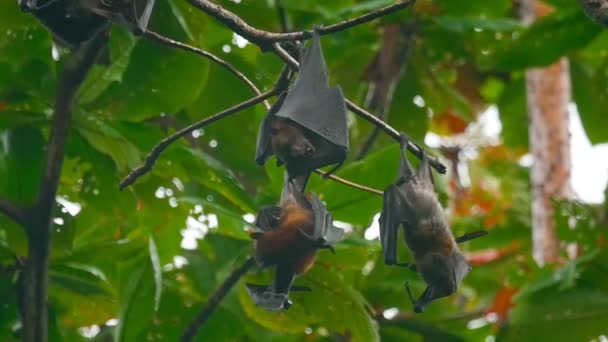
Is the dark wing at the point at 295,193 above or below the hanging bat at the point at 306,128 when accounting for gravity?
below

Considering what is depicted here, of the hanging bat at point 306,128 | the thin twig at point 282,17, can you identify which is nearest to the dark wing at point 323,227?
the hanging bat at point 306,128

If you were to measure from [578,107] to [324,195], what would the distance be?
3477 millimetres

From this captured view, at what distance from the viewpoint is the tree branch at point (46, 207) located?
13.1 feet

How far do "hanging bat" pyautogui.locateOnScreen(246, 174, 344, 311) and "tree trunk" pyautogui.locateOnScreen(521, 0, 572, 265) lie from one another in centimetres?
356

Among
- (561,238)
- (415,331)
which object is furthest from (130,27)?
(561,238)

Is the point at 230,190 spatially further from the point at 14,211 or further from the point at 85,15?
the point at 85,15

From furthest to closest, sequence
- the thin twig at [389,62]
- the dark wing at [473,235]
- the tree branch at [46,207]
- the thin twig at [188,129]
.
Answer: the thin twig at [389,62] → the tree branch at [46,207] → the dark wing at [473,235] → the thin twig at [188,129]

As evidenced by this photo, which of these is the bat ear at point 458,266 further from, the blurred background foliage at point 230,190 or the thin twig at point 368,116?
the blurred background foliage at point 230,190

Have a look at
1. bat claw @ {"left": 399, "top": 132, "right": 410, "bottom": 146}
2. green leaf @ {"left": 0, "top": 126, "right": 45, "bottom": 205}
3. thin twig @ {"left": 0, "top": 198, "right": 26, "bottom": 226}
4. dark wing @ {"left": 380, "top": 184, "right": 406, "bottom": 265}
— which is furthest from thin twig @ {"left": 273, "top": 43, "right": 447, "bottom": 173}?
green leaf @ {"left": 0, "top": 126, "right": 45, "bottom": 205}

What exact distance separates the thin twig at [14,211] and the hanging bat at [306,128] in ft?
4.54

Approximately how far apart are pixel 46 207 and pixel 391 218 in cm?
144

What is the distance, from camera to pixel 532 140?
715 centimetres

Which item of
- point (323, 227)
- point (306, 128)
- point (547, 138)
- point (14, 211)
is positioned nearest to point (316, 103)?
point (306, 128)

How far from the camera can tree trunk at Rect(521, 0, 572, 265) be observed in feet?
22.0
